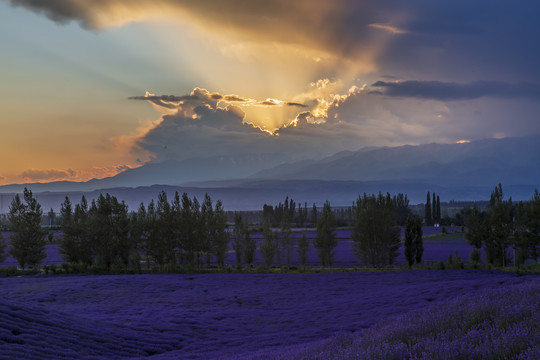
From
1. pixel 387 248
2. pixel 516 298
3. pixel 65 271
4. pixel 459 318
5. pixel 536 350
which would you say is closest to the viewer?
pixel 536 350

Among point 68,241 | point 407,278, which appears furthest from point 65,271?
point 407,278

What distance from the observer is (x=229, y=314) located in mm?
21188

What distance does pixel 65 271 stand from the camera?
1941 inches

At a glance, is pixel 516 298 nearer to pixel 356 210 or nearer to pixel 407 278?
pixel 407 278

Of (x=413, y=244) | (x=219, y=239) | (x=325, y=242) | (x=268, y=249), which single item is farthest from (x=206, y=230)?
(x=413, y=244)

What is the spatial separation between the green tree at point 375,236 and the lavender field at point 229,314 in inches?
844

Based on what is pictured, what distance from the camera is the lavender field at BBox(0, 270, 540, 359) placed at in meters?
11.3

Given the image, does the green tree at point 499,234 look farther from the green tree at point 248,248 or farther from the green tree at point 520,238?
the green tree at point 248,248

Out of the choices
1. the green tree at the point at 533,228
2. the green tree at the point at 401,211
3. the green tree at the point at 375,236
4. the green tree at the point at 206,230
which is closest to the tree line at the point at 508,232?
the green tree at the point at 533,228

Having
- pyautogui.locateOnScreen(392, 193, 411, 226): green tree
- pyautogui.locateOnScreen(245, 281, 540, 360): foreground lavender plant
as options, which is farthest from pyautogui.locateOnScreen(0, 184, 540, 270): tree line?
pyautogui.locateOnScreen(392, 193, 411, 226): green tree

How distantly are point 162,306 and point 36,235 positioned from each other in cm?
3979

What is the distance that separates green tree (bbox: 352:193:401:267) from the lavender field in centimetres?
2143

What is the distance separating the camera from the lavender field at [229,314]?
37.0 feet

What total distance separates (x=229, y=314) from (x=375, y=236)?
41.0 m
